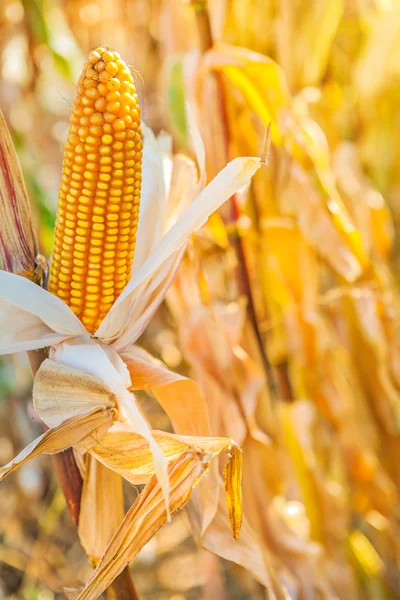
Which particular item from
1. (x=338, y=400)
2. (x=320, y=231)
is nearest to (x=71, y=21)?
(x=320, y=231)

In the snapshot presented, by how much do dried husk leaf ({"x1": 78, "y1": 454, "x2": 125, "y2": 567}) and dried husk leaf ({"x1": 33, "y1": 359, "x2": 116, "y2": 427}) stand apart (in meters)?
0.10

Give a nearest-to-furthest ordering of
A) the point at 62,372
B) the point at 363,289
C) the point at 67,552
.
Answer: the point at 62,372 → the point at 363,289 → the point at 67,552

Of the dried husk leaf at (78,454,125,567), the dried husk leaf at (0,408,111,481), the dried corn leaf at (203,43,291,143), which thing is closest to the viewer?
the dried husk leaf at (0,408,111,481)

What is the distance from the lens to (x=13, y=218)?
0.61m

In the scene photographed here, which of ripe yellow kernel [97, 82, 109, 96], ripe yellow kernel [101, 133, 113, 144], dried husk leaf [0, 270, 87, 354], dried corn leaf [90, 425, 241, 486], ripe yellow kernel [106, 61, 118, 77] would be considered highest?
ripe yellow kernel [106, 61, 118, 77]

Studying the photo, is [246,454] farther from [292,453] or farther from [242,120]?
[242,120]

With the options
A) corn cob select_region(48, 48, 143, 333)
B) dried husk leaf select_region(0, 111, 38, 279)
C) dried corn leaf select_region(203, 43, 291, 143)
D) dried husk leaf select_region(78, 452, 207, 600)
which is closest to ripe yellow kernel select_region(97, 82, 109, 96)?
corn cob select_region(48, 48, 143, 333)

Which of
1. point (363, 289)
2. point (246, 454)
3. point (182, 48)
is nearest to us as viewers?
point (246, 454)

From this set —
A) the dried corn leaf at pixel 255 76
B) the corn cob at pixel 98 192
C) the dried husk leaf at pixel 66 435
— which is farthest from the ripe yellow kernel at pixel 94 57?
the dried corn leaf at pixel 255 76

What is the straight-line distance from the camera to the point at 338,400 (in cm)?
129

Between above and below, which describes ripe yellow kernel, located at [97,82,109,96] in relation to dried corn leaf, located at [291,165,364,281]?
above

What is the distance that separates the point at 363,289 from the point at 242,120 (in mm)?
447

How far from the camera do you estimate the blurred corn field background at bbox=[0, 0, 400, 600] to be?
1.11 meters

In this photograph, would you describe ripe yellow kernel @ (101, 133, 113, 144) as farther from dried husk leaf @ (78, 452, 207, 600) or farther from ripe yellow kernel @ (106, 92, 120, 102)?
dried husk leaf @ (78, 452, 207, 600)
